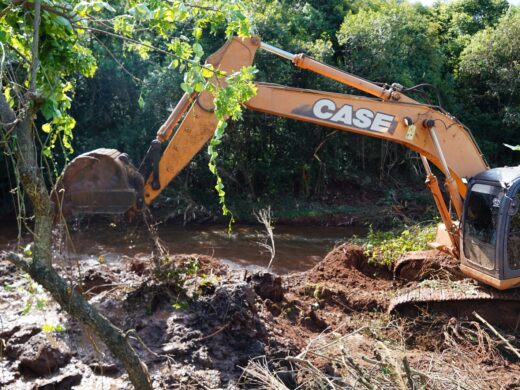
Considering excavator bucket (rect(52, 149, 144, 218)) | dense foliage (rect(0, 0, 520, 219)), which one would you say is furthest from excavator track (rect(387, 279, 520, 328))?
dense foliage (rect(0, 0, 520, 219))

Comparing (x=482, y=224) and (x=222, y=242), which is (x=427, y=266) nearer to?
(x=482, y=224)

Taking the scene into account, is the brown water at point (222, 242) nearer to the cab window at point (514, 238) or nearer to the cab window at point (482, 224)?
the cab window at point (482, 224)

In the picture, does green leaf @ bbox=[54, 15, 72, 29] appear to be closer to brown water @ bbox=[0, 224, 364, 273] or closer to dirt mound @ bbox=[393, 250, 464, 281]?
dirt mound @ bbox=[393, 250, 464, 281]

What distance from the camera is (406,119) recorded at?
6.59 meters

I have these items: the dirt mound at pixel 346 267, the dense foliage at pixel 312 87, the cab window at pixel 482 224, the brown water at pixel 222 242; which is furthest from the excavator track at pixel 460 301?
the dense foliage at pixel 312 87

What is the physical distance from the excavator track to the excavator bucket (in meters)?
3.39

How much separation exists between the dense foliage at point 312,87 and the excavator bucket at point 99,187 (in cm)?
742

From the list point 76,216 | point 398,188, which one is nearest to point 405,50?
point 398,188

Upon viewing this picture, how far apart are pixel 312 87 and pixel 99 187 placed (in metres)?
10.3

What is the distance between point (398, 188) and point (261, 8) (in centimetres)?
659

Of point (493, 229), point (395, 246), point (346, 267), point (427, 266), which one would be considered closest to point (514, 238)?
point (493, 229)

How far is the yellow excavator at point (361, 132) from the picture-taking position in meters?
5.46

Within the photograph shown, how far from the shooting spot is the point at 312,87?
14.9 m

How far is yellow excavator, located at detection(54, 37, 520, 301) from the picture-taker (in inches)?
215
